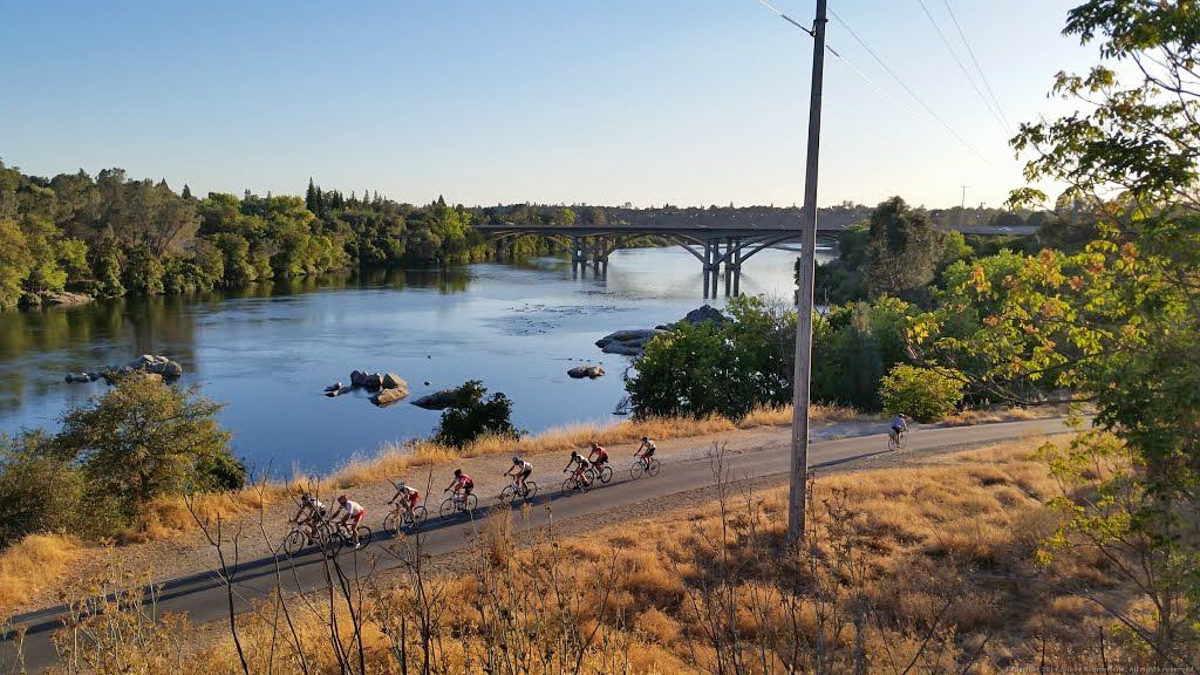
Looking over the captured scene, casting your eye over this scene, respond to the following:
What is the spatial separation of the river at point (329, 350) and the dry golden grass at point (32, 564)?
835 centimetres

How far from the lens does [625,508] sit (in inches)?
598

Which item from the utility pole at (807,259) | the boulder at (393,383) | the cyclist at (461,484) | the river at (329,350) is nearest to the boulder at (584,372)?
the river at (329,350)

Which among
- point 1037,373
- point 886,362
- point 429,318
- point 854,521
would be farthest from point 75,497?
point 429,318

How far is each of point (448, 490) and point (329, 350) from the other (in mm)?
32257

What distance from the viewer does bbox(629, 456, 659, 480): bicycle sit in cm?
1766

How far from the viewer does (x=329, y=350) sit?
1741 inches

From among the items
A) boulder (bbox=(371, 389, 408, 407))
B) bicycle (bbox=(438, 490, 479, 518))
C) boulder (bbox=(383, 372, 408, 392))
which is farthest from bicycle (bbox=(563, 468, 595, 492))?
boulder (bbox=(383, 372, 408, 392))

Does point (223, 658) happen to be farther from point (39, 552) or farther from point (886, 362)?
point (886, 362)

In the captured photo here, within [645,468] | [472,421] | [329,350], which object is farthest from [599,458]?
[329,350]

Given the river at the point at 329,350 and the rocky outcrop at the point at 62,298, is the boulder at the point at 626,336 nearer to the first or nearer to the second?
the river at the point at 329,350

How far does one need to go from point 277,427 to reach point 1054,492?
82.9 ft

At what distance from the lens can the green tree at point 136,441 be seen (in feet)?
47.3

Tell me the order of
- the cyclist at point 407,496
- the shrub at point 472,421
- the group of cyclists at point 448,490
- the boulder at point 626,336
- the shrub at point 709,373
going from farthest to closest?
the boulder at point 626,336 → the shrub at point 709,373 → the shrub at point 472,421 → the cyclist at point 407,496 → the group of cyclists at point 448,490

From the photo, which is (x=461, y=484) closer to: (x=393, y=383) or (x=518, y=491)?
(x=518, y=491)
